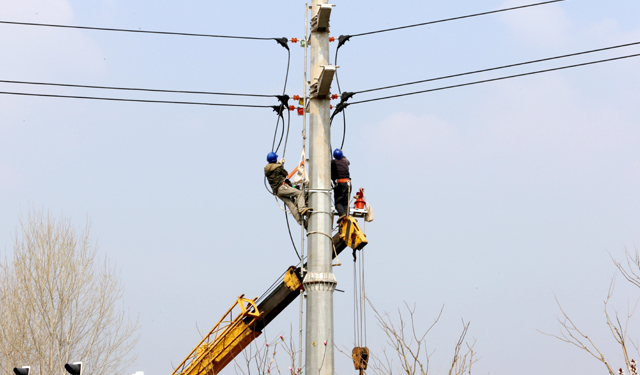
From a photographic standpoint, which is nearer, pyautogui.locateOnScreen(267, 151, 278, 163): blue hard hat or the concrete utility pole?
the concrete utility pole

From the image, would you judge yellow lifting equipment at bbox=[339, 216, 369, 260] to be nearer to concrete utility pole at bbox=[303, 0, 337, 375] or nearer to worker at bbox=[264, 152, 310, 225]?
worker at bbox=[264, 152, 310, 225]

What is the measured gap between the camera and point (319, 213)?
8609 millimetres

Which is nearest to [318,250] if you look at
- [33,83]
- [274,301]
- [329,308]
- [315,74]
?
[329,308]

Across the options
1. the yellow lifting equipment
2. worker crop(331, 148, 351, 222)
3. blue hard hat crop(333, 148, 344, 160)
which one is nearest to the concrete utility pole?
the yellow lifting equipment

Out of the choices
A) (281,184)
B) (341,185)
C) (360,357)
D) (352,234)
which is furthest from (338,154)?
(360,357)

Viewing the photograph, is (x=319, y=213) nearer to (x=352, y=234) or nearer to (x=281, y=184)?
(x=352, y=234)

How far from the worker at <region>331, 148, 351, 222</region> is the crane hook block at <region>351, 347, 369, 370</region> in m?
1.89

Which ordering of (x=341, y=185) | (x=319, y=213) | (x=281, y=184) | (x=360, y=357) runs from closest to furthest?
1. (x=319, y=213)
2. (x=360, y=357)
3. (x=341, y=185)
4. (x=281, y=184)

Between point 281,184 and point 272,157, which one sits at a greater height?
point 272,157

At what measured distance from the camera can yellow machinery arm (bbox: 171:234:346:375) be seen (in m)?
11.6

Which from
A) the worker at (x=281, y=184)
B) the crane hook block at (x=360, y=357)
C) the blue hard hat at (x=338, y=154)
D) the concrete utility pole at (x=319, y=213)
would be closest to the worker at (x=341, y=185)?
the blue hard hat at (x=338, y=154)

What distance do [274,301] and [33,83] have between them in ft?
16.7

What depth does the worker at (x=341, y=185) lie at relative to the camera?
1019 centimetres

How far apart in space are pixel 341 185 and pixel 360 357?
8.26 ft
